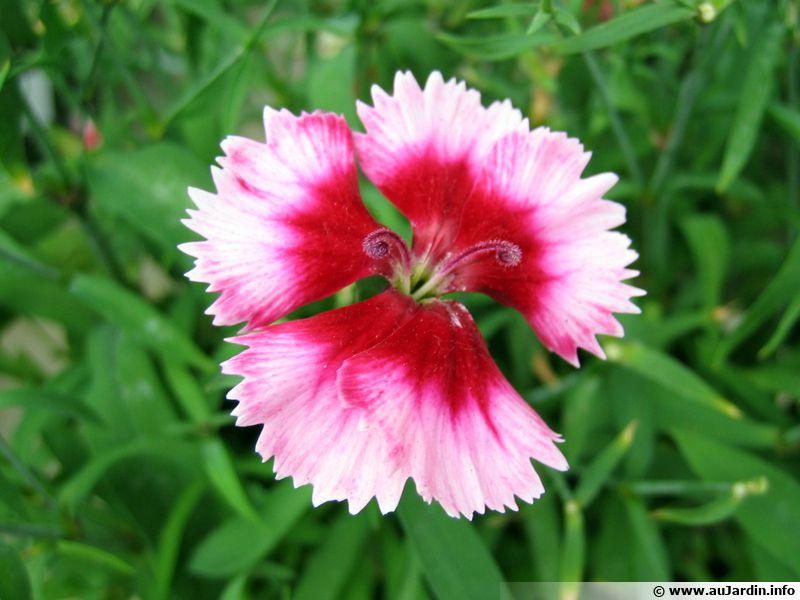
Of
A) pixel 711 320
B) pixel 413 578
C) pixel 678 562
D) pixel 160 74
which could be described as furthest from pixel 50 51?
pixel 678 562

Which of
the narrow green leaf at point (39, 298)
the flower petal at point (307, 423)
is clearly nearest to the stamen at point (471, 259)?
the flower petal at point (307, 423)

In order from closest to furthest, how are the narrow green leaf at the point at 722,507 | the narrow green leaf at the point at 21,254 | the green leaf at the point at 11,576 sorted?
the green leaf at the point at 11,576 < the narrow green leaf at the point at 722,507 < the narrow green leaf at the point at 21,254

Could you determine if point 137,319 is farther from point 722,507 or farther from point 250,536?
point 722,507

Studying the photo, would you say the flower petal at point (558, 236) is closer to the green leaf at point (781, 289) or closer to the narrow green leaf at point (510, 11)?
the narrow green leaf at point (510, 11)

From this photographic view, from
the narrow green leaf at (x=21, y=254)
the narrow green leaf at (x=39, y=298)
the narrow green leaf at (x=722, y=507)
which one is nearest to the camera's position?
the narrow green leaf at (x=722, y=507)

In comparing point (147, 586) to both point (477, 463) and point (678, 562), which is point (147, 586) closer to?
point (477, 463)

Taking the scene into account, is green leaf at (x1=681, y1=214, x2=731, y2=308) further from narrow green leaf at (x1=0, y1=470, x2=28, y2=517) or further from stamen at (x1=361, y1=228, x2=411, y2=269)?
narrow green leaf at (x1=0, y1=470, x2=28, y2=517)

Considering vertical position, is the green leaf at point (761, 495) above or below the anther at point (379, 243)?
below
